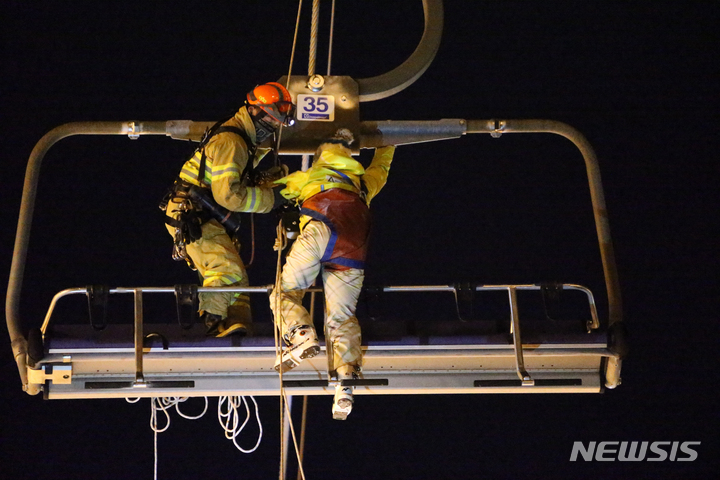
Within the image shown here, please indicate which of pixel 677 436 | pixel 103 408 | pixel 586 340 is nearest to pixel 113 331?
pixel 586 340

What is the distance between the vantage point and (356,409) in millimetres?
11109

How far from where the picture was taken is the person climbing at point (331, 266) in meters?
7.07

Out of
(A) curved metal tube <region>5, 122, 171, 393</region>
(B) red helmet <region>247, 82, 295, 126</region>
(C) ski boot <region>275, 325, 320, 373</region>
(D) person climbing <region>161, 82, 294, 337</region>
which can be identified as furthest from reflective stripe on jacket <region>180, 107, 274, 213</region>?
(C) ski boot <region>275, 325, 320, 373</region>

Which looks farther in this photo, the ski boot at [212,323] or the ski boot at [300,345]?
the ski boot at [212,323]

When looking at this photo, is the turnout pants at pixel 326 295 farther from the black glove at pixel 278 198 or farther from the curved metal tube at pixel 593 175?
the curved metal tube at pixel 593 175

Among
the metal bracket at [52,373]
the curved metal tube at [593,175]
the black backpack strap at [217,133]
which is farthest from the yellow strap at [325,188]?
the metal bracket at [52,373]

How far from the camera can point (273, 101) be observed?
7.84 meters

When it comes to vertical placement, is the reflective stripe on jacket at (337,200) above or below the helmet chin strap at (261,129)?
below

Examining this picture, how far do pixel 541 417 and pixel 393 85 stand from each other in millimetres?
4307

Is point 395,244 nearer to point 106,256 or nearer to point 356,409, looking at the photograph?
point 356,409

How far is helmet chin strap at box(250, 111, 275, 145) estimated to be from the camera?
7930mm

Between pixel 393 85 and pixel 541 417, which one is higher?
pixel 393 85

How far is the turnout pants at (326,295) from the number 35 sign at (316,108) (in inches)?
37.7

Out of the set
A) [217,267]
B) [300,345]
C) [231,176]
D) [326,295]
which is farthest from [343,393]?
[231,176]
